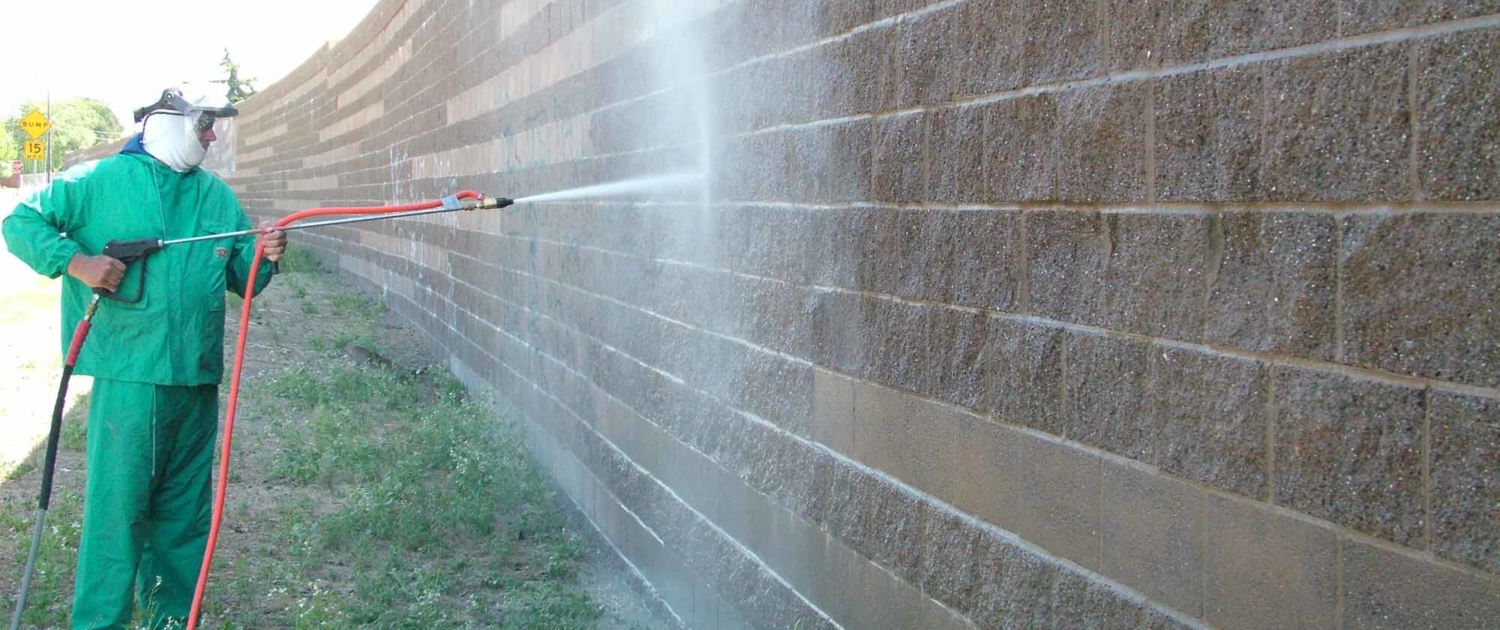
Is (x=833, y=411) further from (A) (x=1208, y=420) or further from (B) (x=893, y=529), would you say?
(A) (x=1208, y=420)

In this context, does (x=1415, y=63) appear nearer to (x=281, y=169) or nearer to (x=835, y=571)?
(x=835, y=571)

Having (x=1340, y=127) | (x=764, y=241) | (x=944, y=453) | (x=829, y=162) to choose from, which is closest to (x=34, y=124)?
(x=764, y=241)


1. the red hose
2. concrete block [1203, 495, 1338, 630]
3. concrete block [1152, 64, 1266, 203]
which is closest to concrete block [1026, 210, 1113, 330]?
concrete block [1152, 64, 1266, 203]

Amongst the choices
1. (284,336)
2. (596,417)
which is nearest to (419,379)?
(284,336)

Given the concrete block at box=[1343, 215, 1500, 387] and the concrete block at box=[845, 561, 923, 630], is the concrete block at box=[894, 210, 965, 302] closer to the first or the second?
the concrete block at box=[845, 561, 923, 630]

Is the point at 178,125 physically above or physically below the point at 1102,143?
above

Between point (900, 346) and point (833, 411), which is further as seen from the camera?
point (833, 411)

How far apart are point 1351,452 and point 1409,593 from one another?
0.66 ft

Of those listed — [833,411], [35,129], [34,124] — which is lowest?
[833,411]

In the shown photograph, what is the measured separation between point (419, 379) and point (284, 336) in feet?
10.4

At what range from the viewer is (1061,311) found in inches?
106

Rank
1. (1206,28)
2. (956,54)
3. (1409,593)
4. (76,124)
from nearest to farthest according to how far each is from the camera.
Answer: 1. (1409,593)
2. (1206,28)
3. (956,54)
4. (76,124)

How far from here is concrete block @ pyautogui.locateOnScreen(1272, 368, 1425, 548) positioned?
1875mm

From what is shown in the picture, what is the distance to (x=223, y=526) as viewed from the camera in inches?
276
